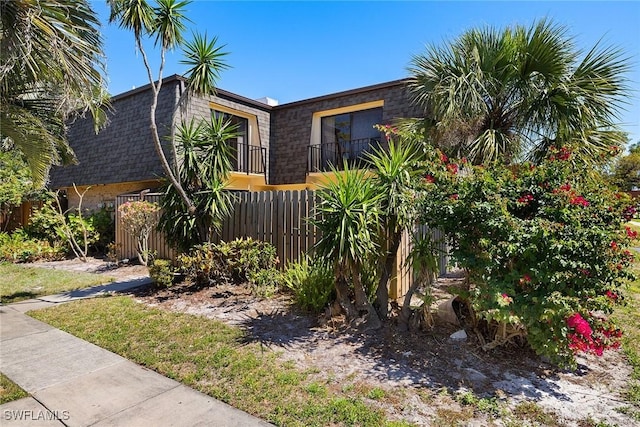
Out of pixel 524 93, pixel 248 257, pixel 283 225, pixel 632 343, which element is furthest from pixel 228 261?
pixel 524 93

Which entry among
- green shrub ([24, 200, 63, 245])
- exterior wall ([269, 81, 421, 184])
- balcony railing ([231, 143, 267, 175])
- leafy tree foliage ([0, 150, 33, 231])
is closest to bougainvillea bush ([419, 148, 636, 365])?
exterior wall ([269, 81, 421, 184])

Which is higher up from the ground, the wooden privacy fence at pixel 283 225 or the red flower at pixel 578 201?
the red flower at pixel 578 201

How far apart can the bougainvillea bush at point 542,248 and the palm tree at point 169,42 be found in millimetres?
5293

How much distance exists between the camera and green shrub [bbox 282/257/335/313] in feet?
18.1

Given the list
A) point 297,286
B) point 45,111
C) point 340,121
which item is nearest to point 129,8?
point 45,111

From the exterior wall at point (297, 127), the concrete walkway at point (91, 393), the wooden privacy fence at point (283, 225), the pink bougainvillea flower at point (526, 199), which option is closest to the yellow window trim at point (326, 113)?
the exterior wall at point (297, 127)

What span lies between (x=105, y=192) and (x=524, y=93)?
14563 millimetres

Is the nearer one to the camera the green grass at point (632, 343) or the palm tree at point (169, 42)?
the green grass at point (632, 343)

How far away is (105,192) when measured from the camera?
14133mm

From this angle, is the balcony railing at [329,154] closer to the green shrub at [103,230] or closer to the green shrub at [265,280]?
the green shrub at [103,230]

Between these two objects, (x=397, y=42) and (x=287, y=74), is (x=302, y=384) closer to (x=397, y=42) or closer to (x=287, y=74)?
(x=397, y=42)

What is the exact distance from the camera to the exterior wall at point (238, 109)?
39.3ft

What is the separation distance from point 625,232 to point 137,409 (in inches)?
205

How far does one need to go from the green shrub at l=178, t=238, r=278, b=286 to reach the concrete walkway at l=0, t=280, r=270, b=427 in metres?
2.41
